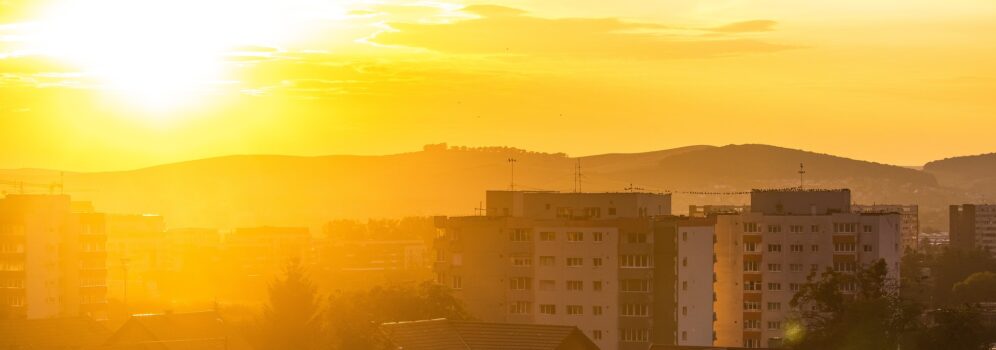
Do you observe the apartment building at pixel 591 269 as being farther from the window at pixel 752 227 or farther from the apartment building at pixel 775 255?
the window at pixel 752 227

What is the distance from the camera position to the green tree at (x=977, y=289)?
13650cm

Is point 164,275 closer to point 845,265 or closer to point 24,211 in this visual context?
point 24,211

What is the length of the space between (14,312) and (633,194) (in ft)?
124

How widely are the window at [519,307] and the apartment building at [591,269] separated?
4cm

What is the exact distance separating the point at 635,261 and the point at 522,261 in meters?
5.46

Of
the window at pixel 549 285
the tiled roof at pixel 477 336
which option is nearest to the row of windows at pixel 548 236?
the window at pixel 549 285

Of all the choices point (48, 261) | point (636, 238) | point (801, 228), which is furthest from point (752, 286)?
point (48, 261)

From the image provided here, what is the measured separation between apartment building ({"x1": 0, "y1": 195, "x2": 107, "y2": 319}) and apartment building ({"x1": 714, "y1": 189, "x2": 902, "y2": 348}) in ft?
122

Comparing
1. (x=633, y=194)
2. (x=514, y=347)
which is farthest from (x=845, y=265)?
(x=514, y=347)

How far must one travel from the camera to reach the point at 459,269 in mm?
89062

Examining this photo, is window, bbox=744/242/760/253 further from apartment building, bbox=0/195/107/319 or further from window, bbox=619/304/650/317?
apartment building, bbox=0/195/107/319

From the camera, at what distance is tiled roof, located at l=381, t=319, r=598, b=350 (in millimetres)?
56344

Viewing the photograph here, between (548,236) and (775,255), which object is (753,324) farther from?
(548,236)

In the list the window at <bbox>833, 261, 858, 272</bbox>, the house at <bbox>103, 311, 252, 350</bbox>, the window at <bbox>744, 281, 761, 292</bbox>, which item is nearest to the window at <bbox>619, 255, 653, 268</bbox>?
the house at <bbox>103, 311, 252, 350</bbox>
